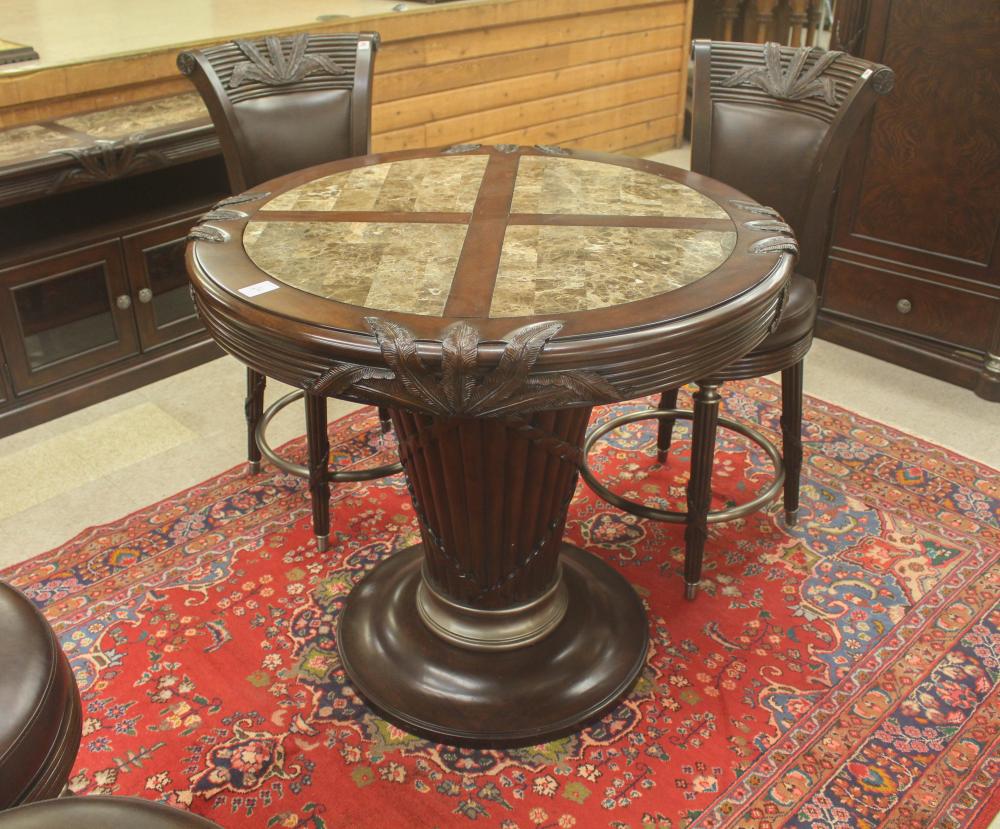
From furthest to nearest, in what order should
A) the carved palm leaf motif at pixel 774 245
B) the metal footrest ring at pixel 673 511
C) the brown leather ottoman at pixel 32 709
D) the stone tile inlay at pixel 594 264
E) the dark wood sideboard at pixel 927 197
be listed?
1. the dark wood sideboard at pixel 927 197
2. the metal footrest ring at pixel 673 511
3. the carved palm leaf motif at pixel 774 245
4. the stone tile inlay at pixel 594 264
5. the brown leather ottoman at pixel 32 709

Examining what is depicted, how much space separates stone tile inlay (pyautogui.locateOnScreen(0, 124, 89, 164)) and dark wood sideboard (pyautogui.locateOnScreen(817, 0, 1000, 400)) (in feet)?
7.78

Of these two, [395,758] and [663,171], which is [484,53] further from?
[395,758]

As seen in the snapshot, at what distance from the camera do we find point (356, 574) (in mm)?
2193

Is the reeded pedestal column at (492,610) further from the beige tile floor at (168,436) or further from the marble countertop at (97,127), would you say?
the marble countertop at (97,127)

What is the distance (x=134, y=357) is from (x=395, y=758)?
1773 millimetres

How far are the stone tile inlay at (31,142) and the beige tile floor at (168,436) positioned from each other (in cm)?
77

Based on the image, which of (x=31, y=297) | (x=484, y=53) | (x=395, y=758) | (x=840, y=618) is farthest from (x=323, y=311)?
(x=484, y=53)

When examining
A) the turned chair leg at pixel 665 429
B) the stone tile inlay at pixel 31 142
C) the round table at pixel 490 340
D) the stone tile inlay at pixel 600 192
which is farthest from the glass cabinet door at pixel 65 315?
the turned chair leg at pixel 665 429

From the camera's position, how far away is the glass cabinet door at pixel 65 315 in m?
2.63

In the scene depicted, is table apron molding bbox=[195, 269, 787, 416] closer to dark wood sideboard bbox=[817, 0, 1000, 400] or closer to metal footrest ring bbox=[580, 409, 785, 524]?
metal footrest ring bbox=[580, 409, 785, 524]

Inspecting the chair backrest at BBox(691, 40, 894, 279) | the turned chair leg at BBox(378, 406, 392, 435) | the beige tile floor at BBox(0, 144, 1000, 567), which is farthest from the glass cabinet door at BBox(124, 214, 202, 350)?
the chair backrest at BBox(691, 40, 894, 279)

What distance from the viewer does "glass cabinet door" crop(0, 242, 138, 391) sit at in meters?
2.63

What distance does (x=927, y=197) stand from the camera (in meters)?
2.94

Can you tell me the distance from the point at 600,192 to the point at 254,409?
1.06 m
